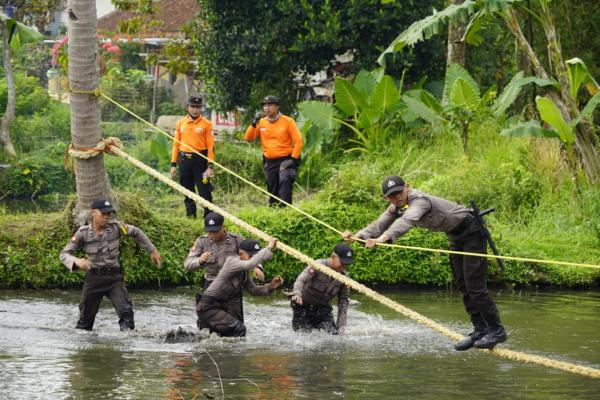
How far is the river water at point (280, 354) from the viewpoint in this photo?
35.7 feet

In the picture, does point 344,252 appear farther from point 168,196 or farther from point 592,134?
point 168,196

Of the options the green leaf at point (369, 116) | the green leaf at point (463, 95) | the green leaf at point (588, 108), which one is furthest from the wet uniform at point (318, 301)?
the green leaf at point (369, 116)

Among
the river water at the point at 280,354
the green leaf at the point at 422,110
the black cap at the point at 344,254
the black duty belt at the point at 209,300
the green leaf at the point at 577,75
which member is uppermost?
the green leaf at the point at 577,75

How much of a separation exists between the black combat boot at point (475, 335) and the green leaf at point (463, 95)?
31.7 ft

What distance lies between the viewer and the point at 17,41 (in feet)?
60.6

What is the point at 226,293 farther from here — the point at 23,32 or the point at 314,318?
the point at 23,32

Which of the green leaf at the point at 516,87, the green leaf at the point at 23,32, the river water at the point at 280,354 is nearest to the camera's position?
the river water at the point at 280,354

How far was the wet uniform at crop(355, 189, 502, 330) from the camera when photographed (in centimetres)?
1122

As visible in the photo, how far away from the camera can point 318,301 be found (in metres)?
13.6

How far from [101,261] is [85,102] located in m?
2.88

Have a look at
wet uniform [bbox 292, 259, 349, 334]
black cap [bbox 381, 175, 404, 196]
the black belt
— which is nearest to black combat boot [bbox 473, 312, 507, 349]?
the black belt

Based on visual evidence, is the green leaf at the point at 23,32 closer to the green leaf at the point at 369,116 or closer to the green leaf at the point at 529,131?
the green leaf at the point at 369,116

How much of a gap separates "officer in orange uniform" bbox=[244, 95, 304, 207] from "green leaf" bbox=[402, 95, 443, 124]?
157 inches

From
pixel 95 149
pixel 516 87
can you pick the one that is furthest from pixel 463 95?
pixel 95 149
